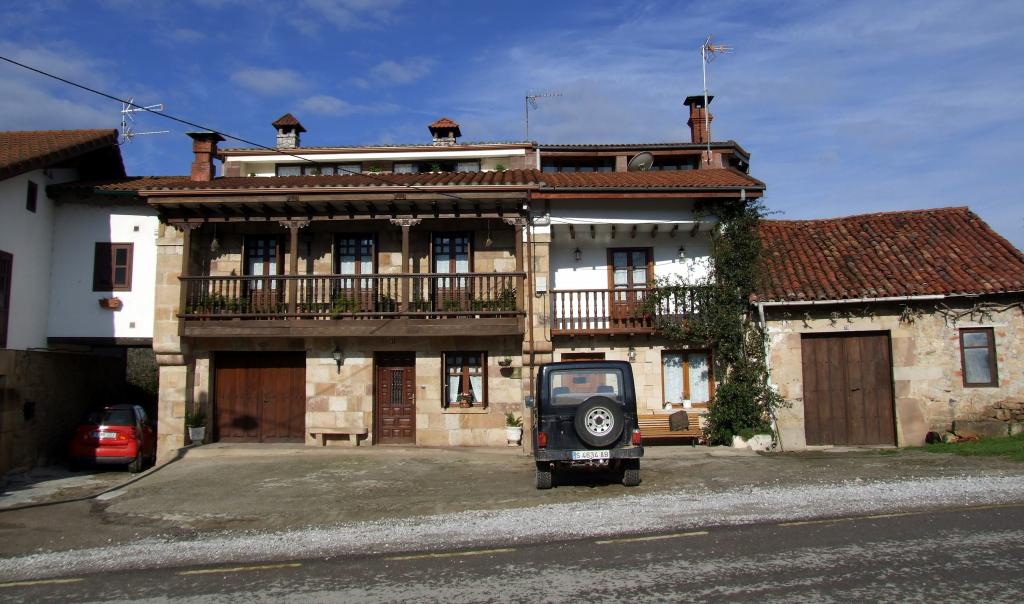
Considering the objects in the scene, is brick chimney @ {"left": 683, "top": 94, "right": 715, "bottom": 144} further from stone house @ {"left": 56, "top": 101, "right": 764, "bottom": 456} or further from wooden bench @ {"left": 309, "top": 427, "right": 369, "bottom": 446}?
wooden bench @ {"left": 309, "top": 427, "right": 369, "bottom": 446}

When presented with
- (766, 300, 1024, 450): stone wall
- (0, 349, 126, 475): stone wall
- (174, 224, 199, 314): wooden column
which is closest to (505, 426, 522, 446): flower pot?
(766, 300, 1024, 450): stone wall

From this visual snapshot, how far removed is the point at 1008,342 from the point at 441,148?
1430cm

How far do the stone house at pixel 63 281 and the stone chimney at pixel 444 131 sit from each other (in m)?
8.25

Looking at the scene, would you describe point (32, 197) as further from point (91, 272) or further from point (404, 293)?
point (404, 293)

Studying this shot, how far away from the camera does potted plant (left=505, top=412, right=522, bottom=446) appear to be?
1584 centimetres

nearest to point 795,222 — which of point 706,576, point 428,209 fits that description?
point 428,209

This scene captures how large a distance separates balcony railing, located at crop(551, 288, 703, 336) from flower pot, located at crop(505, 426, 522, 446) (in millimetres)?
2267

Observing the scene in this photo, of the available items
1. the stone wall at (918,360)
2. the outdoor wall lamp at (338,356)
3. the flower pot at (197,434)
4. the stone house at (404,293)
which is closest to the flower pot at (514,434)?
the stone house at (404,293)

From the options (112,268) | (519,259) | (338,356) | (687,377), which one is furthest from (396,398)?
(112,268)

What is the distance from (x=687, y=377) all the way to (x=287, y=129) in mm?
13887

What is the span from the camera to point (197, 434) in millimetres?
16375

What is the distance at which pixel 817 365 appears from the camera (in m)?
15.7

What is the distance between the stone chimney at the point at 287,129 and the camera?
71.4 feet

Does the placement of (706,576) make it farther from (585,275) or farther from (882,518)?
(585,275)
